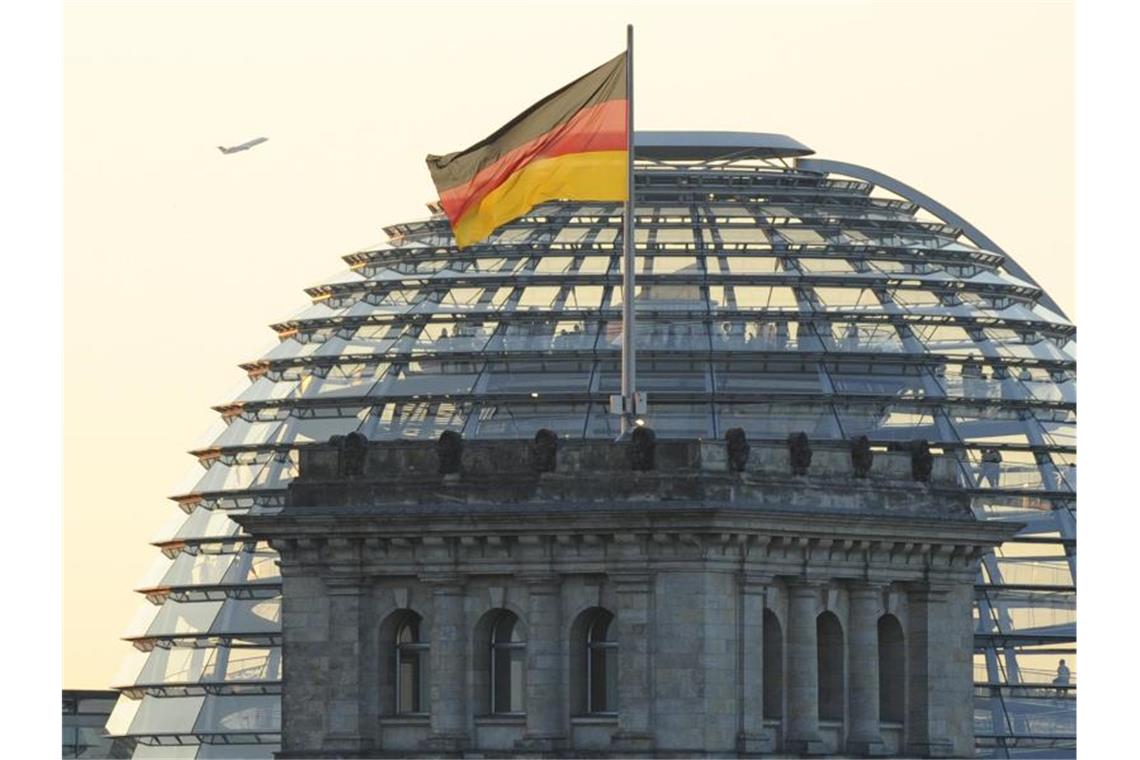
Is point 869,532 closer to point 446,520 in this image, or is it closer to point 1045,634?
point 446,520

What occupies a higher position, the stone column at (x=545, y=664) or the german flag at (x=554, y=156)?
the german flag at (x=554, y=156)

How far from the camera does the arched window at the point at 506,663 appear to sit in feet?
287

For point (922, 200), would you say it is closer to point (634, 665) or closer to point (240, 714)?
point (240, 714)

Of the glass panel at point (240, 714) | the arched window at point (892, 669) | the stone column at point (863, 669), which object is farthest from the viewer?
the glass panel at point (240, 714)

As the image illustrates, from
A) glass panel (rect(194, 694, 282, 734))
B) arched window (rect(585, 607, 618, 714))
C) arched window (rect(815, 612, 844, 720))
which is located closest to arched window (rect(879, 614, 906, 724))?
arched window (rect(815, 612, 844, 720))

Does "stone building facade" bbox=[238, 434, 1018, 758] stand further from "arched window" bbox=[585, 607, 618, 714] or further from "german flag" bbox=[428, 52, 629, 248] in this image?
"german flag" bbox=[428, 52, 629, 248]

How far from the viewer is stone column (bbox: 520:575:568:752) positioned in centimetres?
8650

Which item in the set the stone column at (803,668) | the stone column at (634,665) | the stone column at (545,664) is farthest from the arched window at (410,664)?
the stone column at (803,668)

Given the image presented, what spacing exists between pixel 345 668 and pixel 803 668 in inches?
299

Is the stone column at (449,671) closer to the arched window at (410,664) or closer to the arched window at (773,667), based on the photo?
the arched window at (410,664)

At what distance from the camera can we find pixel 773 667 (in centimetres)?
8744

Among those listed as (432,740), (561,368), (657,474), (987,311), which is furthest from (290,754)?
(987,311)

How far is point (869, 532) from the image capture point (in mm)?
88875

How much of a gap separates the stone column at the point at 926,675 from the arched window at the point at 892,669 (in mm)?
119
